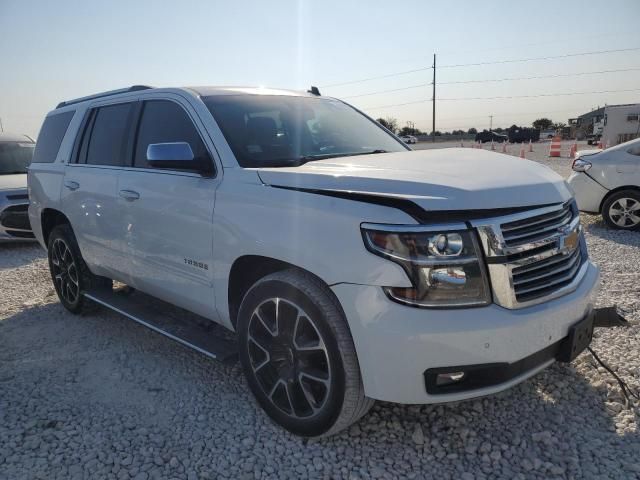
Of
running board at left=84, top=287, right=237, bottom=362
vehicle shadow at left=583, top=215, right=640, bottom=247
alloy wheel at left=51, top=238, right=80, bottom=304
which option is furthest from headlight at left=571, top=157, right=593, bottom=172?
alloy wheel at left=51, top=238, right=80, bottom=304

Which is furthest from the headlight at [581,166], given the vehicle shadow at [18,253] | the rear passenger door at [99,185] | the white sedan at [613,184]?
the vehicle shadow at [18,253]

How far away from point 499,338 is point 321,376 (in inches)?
34.6

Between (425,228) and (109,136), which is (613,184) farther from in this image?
(109,136)

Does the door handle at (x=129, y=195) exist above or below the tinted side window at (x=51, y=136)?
below

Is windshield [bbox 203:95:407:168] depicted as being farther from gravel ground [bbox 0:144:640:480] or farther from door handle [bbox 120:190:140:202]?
gravel ground [bbox 0:144:640:480]

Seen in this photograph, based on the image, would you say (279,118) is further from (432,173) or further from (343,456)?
(343,456)

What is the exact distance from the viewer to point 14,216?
7867 millimetres

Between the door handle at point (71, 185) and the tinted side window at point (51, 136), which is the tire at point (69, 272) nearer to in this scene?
the door handle at point (71, 185)

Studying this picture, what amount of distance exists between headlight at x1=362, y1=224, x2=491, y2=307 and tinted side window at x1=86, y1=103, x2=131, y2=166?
261cm

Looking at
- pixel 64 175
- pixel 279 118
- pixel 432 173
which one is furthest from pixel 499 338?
pixel 64 175

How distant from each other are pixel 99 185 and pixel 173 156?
4.72ft

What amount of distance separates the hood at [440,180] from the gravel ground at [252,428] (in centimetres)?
123

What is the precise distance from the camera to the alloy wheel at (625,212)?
734 centimetres

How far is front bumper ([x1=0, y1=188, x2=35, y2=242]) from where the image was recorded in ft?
25.6
